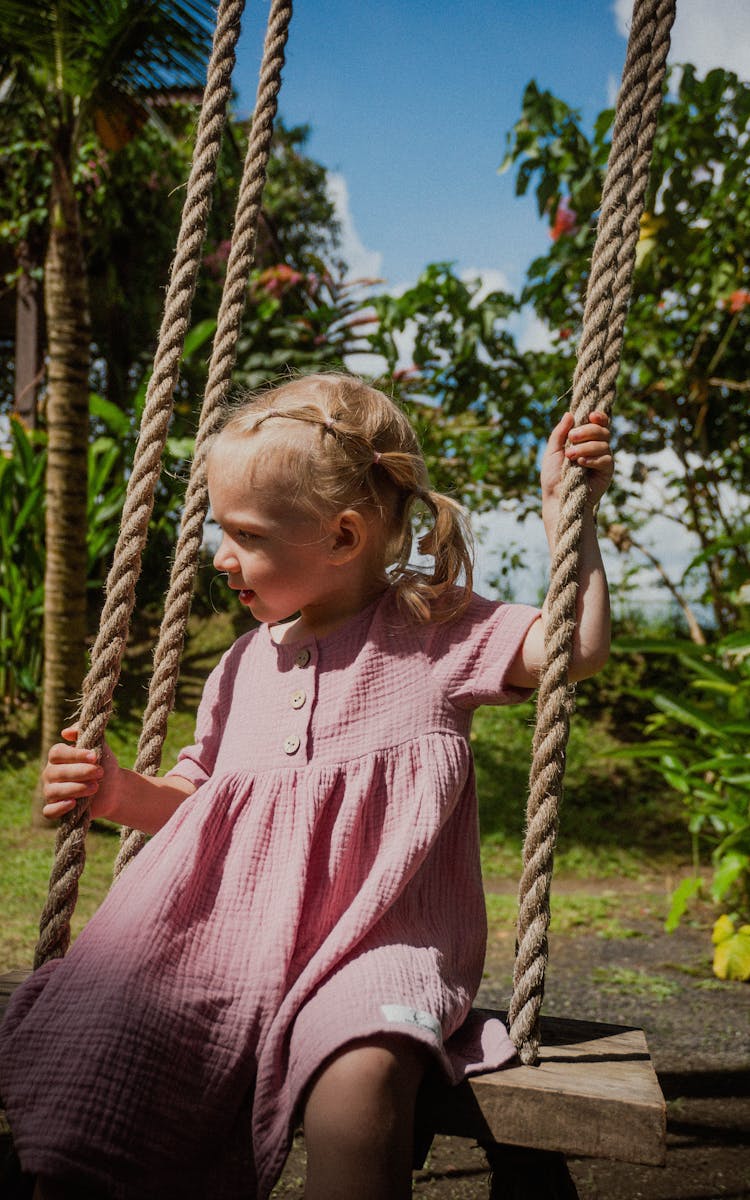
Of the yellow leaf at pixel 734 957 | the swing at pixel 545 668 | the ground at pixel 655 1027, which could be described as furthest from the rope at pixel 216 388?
the yellow leaf at pixel 734 957

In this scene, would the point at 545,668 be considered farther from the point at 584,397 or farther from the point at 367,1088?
the point at 367,1088

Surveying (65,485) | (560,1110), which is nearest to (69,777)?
(560,1110)

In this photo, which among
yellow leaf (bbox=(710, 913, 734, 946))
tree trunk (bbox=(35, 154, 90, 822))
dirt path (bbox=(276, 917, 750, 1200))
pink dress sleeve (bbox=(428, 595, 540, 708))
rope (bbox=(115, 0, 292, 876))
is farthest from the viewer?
tree trunk (bbox=(35, 154, 90, 822))

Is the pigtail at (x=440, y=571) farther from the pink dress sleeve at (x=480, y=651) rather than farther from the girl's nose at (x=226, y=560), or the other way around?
the girl's nose at (x=226, y=560)

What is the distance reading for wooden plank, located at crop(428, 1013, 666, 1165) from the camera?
3.29 feet

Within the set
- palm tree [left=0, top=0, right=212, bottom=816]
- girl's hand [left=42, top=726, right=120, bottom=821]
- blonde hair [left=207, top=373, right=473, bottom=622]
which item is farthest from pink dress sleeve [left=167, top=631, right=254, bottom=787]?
palm tree [left=0, top=0, right=212, bottom=816]

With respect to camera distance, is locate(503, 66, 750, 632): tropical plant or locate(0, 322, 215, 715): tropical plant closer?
locate(503, 66, 750, 632): tropical plant

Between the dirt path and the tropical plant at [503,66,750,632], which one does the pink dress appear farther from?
the tropical plant at [503,66,750,632]

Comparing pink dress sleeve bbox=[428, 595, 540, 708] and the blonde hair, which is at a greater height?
the blonde hair

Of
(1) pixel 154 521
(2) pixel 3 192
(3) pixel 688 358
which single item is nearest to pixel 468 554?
(3) pixel 688 358

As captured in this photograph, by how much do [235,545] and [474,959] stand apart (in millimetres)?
685

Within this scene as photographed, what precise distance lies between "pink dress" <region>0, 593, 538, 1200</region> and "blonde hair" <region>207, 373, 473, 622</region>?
0.06m

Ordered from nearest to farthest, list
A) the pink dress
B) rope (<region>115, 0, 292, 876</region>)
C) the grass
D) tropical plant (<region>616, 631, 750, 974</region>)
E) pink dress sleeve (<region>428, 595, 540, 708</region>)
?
1. the pink dress
2. pink dress sleeve (<region>428, 595, 540, 708</region>)
3. rope (<region>115, 0, 292, 876</region>)
4. tropical plant (<region>616, 631, 750, 974</region>)
5. the grass

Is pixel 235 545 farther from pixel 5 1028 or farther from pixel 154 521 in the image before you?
pixel 154 521
